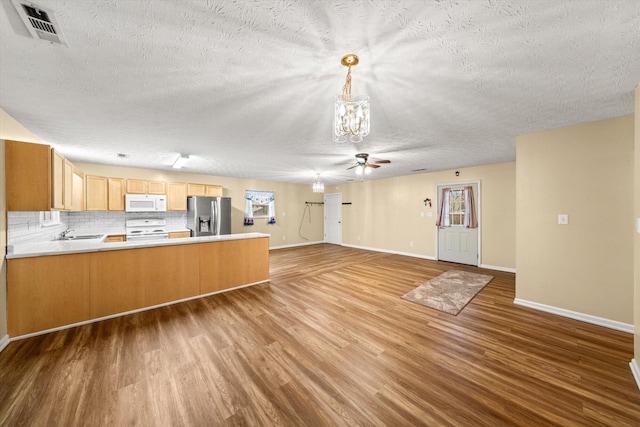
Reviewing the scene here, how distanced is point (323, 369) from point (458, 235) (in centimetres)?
516

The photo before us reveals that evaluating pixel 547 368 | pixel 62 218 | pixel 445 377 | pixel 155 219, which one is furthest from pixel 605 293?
pixel 62 218

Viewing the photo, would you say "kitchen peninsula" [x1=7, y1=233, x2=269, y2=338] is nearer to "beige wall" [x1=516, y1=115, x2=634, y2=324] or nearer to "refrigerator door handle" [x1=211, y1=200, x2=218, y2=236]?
"refrigerator door handle" [x1=211, y1=200, x2=218, y2=236]

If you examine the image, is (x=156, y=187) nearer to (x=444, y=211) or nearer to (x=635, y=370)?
(x=444, y=211)

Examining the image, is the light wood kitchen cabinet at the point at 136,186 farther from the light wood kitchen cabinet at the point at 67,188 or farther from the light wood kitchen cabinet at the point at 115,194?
the light wood kitchen cabinet at the point at 67,188

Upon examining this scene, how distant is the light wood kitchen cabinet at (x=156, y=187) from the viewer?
5246mm

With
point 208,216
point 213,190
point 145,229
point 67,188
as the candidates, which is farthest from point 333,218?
point 67,188

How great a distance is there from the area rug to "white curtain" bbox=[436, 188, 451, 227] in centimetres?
149

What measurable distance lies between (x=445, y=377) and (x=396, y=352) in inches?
16.9

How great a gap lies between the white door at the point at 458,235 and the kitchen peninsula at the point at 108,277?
16.3 ft

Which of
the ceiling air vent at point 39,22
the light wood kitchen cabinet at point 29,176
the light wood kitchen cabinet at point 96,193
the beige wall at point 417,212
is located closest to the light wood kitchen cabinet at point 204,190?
the light wood kitchen cabinet at point 96,193

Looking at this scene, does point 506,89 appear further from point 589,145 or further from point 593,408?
point 593,408

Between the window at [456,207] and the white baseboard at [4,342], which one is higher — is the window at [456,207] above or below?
above

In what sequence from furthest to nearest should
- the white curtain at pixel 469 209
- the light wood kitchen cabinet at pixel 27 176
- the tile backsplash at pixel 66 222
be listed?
the white curtain at pixel 469 209, the tile backsplash at pixel 66 222, the light wood kitchen cabinet at pixel 27 176

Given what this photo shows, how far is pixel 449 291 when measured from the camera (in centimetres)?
372
